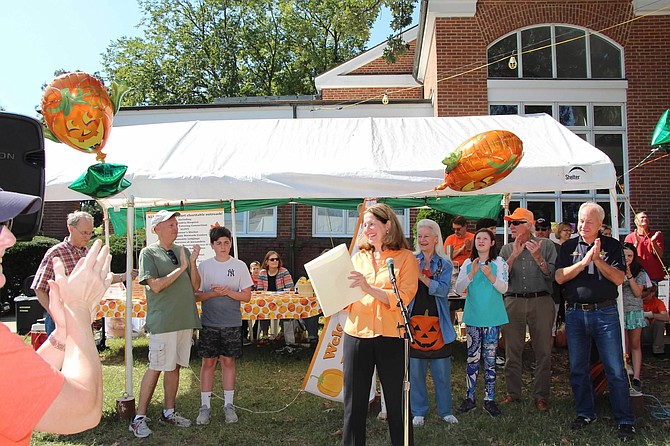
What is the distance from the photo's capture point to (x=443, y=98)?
39.1 ft

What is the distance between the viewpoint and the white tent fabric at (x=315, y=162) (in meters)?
5.00

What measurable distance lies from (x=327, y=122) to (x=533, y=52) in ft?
26.1

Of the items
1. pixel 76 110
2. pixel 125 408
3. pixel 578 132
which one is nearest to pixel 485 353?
pixel 125 408

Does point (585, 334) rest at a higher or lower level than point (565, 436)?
higher

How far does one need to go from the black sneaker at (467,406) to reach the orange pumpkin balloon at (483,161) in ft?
6.76

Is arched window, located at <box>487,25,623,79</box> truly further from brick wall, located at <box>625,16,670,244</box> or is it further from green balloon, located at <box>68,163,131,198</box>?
green balloon, located at <box>68,163,131,198</box>

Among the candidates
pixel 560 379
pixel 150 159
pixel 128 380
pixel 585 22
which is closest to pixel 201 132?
pixel 150 159

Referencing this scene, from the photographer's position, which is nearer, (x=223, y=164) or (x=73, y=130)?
(x=73, y=130)

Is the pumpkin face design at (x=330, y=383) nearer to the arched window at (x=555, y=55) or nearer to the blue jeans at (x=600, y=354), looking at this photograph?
the blue jeans at (x=600, y=354)

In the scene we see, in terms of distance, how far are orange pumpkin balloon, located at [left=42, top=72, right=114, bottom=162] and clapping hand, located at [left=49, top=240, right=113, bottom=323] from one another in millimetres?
2934

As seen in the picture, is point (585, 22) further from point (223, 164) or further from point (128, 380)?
point (128, 380)

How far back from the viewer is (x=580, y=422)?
4.77m

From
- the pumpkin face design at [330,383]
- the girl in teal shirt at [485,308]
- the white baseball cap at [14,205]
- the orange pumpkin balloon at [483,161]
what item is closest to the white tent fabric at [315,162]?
the orange pumpkin balloon at [483,161]

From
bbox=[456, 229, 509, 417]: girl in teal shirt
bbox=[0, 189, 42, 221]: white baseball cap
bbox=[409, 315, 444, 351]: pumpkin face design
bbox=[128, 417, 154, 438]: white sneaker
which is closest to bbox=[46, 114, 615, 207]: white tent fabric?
bbox=[456, 229, 509, 417]: girl in teal shirt
